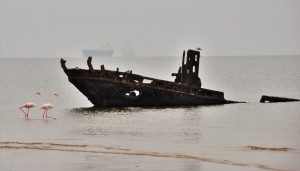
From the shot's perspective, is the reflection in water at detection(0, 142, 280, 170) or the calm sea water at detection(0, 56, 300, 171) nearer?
the calm sea water at detection(0, 56, 300, 171)

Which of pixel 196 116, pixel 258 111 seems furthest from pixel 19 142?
pixel 258 111

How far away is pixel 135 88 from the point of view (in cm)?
4356

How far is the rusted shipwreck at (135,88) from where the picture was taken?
43219 mm

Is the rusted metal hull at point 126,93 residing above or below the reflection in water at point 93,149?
above

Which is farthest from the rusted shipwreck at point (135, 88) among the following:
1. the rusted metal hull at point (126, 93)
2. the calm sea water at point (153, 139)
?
the calm sea water at point (153, 139)

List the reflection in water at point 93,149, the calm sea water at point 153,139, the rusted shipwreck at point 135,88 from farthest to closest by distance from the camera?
the rusted shipwreck at point 135,88
the reflection in water at point 93,149
the calm sea water at point 153,139

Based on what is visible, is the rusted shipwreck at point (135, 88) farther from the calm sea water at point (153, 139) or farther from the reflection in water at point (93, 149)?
the reflection in water at point (93, 149)

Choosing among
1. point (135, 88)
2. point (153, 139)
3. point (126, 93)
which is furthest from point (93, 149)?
point (126, 93)

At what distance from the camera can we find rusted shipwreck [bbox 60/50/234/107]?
1702 inches

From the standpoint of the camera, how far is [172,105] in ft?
149

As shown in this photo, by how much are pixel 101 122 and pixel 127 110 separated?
6.16 meters

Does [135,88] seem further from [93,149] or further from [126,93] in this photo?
[93,149]

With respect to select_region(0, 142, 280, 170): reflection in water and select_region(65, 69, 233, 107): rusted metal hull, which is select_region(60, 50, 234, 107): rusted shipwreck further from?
select_region(0, 142, 280, 170): reflection in water

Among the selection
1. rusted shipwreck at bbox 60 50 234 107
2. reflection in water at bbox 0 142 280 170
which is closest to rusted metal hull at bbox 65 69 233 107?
rusted shipwreck at bbox 60 50 234 107
